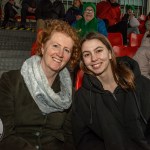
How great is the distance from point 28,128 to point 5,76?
39 cm

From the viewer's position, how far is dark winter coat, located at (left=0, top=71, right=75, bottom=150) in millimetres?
2078

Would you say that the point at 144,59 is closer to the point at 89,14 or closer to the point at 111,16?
the point at 89,14

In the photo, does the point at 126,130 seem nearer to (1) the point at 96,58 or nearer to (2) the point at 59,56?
(1) the point at 96,58

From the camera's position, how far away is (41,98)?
214cm

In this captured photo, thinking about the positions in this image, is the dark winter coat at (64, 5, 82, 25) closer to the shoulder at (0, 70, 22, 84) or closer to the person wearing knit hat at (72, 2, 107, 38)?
the person wearing knit hat at (72, 2, 107, 38)

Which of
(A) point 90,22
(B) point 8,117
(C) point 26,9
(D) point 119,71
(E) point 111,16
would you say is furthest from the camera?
(C) point 26,9

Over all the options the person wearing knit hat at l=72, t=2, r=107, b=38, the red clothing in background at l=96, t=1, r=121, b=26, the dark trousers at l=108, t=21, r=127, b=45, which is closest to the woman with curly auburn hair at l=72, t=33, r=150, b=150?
the person wearing knit hat at l=72, t=2, r=107, b=38

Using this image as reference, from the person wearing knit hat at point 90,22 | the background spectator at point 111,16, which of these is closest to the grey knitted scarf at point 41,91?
the person wearing knit hat at point 90,22

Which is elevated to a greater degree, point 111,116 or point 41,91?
point 41,91

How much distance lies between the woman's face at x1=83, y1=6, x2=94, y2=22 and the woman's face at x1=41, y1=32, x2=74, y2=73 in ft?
8.26

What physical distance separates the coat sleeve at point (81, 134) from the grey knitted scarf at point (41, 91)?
0.30ft

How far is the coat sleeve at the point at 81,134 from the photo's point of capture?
215cm

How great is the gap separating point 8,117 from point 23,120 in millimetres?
105

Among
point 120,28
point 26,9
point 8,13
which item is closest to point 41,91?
point 120,28
